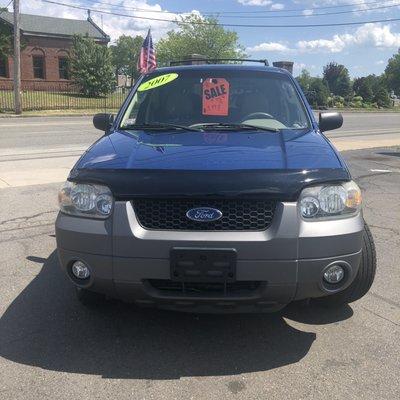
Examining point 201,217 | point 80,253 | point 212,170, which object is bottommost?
point 80,253

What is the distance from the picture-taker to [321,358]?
10.3 ft

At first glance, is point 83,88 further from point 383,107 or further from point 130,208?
point 130,208

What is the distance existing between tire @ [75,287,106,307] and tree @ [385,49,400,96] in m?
108

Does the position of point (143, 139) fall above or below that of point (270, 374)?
above

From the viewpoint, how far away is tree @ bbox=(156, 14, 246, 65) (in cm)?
6650

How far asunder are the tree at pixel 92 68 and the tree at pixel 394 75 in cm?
7752

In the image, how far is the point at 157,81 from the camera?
4.80 m

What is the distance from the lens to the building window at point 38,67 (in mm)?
51125

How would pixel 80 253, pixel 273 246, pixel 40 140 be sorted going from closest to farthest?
pixel 273 246 < pixel 80 253 < pixel 40 140

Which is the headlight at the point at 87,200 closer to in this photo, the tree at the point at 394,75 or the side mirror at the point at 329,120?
the side mirror at the point at 329,120

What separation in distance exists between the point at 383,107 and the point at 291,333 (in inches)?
2303

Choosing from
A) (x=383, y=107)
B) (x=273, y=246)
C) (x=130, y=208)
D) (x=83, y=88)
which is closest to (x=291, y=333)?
(x=273, y=246)

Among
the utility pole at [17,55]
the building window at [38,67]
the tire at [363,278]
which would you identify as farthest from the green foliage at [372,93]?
the tire at [363,278]

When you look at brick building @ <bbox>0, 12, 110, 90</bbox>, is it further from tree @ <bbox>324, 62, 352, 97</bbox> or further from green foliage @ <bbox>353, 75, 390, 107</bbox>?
tree @ <bbox>324, 62, 352, 97</bbox>
